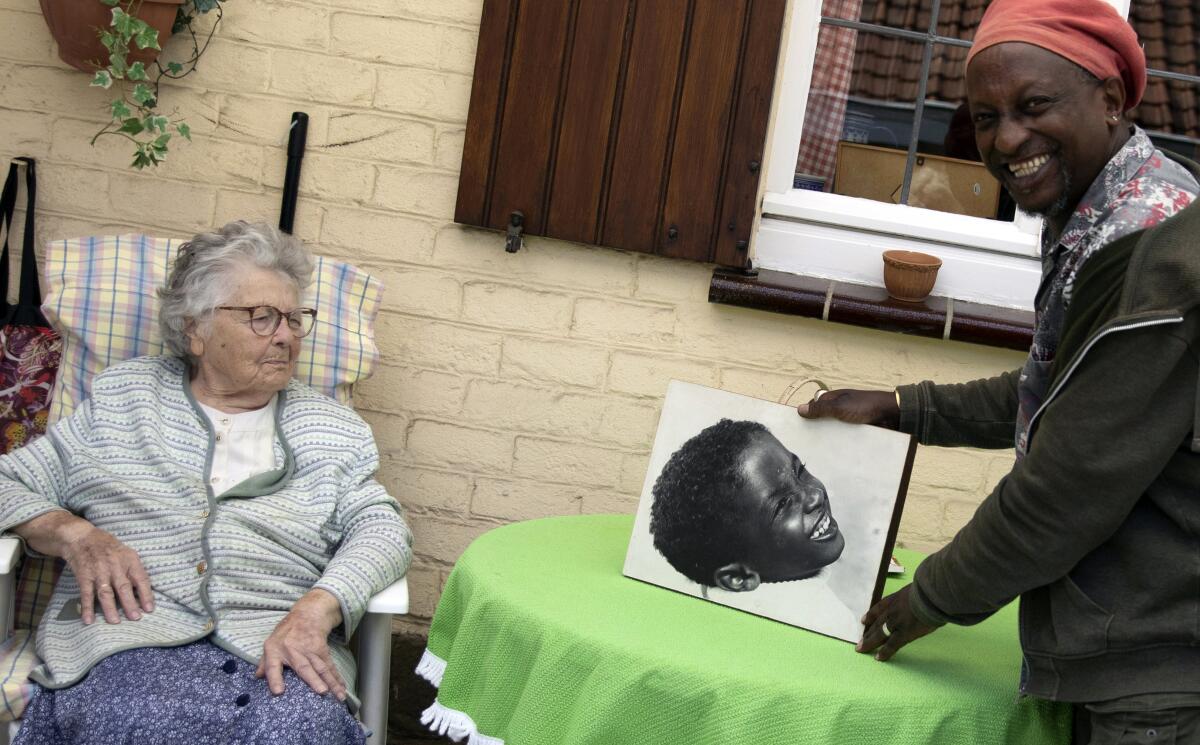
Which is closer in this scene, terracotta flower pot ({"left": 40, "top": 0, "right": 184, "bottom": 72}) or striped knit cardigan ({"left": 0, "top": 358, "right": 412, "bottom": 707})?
striped knit cardigan ({"left": 0, "top": 358, "right": 412, "bottom": 707})

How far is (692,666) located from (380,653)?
85cm

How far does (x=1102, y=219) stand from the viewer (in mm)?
1611

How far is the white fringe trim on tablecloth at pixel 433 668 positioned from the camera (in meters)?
2.04

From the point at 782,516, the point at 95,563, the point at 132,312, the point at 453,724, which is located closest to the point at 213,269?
the point at 132,312

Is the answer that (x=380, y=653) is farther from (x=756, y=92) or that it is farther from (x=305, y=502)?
(x=756, y=92)

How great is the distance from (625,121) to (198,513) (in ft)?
4.24

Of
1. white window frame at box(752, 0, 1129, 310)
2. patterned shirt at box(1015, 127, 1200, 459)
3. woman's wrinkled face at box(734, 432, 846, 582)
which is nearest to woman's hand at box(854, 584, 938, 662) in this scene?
woman's wrinkled face at box(734, 432, 846, 582)

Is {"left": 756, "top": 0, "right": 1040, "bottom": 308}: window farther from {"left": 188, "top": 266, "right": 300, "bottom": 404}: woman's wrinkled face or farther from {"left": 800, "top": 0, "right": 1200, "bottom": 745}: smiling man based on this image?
{"left": 800, "top": 0, "right": 1200, "bottom": 745}: smiling man

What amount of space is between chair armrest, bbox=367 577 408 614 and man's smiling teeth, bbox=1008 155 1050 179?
1238 mm

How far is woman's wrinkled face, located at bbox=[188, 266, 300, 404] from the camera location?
103 inches

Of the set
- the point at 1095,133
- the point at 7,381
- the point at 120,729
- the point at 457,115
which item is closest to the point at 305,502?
the point at 120,729

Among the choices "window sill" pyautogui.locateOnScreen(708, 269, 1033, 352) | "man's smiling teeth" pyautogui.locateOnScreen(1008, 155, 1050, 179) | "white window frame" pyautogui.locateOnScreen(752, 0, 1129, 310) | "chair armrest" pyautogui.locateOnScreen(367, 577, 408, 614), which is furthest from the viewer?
"white window frame" pyautogui.locateOnScreen(752, 0, 1129, 310)

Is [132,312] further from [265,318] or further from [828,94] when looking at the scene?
[828,94]

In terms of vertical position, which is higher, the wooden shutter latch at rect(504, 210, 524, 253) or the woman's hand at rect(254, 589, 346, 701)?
the wooden shutter latch at rect(504, 210, 524, 253)
